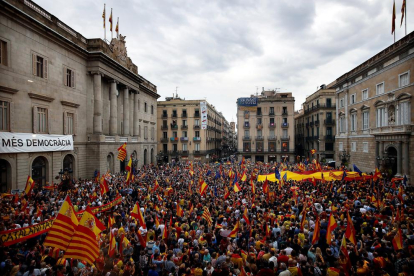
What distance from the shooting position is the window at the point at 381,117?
86.9 ft

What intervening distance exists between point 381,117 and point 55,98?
3342 cm

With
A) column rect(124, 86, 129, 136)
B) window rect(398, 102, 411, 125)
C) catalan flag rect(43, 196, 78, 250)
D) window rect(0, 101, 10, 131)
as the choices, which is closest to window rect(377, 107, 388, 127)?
window rect(398, 102, 411, 125)

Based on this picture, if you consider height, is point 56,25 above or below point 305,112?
above

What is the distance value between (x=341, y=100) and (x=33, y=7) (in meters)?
38.4

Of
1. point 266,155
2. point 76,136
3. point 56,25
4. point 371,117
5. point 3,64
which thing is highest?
point 56,25

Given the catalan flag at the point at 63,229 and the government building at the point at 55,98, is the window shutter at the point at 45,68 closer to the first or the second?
the government building at the point at 55,98

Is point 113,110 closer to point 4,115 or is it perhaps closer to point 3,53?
point 4,115

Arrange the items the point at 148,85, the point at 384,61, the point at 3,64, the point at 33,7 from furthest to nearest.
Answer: the point at 148,85 → the point at 384,61 → the point at 33,7 → the point at 3,64

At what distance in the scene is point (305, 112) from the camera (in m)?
56.4

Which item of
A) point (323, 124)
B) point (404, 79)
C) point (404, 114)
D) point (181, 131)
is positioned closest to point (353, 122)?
point (404, 114)

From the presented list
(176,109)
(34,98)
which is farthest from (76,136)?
(176,109)

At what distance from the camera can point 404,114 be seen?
23.6 metres

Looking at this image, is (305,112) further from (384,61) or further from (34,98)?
(34,98)

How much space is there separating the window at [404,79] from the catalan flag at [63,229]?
28415mm
